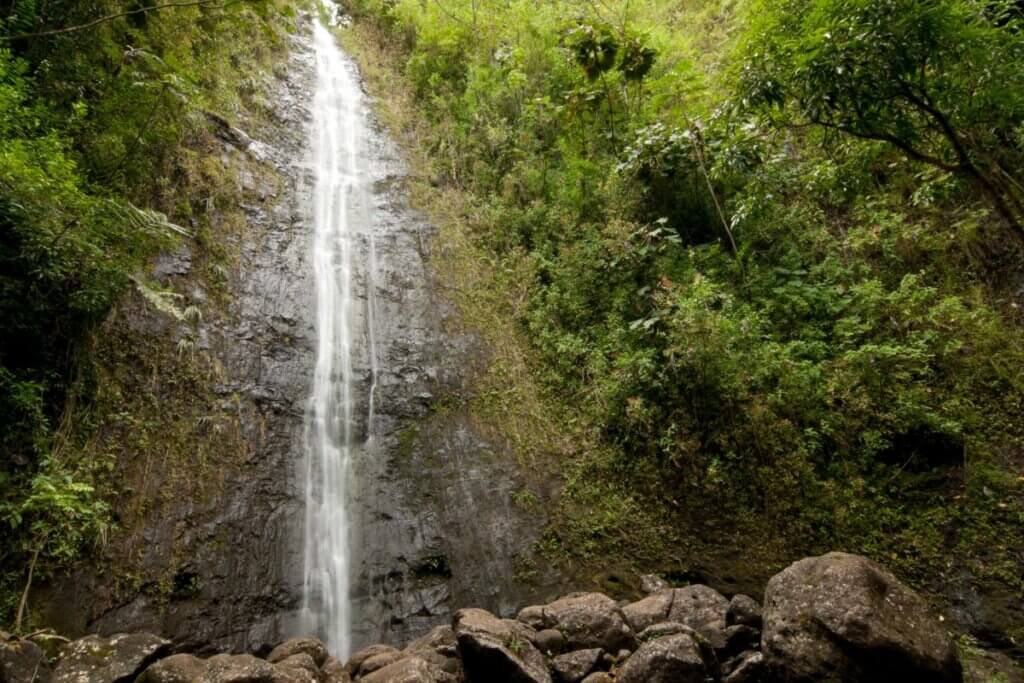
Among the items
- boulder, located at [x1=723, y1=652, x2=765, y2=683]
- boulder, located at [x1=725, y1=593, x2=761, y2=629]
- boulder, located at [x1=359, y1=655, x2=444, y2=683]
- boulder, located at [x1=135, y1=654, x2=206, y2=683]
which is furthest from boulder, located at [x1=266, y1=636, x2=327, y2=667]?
boulder, located at [x1=725, y1=593, x2=761, y2=629]

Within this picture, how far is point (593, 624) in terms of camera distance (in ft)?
17.3

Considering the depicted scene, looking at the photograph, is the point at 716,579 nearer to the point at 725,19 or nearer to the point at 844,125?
the point at 844,125

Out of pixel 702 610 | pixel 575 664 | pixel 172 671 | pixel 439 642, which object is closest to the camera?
pixel 172 671

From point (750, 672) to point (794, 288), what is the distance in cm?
518

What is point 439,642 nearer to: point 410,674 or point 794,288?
point 410,674

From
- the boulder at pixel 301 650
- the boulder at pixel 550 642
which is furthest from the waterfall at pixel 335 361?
the boulder at pixel 550 642

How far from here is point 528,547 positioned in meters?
6.90

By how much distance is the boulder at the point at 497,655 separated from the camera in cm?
452

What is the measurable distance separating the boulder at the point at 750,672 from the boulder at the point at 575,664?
1068 millimetres

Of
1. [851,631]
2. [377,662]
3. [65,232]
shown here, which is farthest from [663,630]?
[65,232]

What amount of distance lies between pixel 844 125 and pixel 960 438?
3.77 m

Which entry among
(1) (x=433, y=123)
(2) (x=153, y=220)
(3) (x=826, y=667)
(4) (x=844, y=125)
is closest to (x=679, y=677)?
(3) (x=826, y=667)

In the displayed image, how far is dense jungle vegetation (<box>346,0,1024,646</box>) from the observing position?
4.87 m

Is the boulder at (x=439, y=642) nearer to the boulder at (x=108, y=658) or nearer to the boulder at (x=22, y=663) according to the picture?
the boulder at (x=108, y=658)
